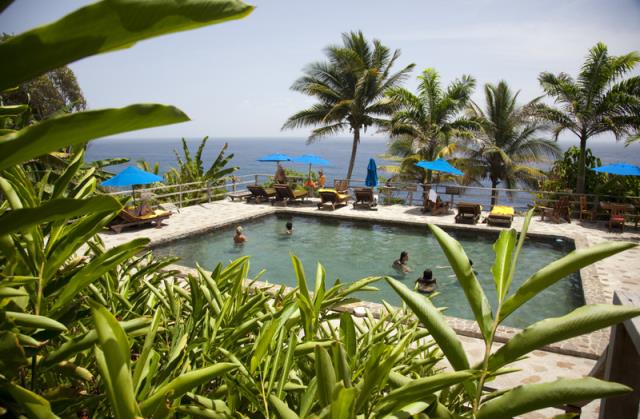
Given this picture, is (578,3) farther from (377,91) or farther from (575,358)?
(575,358)

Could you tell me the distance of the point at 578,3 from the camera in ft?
49.7

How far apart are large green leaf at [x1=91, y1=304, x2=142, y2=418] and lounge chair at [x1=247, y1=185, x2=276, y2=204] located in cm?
1714

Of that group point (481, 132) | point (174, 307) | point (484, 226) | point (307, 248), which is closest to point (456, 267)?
point (174, 307)

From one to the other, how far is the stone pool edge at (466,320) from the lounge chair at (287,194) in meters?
1.04

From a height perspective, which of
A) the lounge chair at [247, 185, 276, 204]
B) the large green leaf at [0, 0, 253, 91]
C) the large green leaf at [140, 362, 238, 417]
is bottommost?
the lounge chair at [247, 185, 276, 204]

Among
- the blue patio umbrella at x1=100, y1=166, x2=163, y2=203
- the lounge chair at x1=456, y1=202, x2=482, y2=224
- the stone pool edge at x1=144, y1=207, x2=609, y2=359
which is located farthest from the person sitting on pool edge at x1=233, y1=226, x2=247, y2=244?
the lounge chair at x1=456, y1=202, x2=482, y2=224

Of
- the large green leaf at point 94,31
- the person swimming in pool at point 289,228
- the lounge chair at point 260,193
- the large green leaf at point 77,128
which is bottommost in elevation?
the person swimming in pool at point 289,228

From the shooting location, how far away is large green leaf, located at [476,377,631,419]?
831mm

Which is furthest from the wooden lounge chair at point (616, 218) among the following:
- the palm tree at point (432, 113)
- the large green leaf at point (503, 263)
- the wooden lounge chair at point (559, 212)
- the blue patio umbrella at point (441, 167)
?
the large green leaf at point (503, 263)

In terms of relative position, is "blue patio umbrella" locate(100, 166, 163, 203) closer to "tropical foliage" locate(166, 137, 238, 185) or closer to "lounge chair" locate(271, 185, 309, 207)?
"tropical foliage" locate(166, 137, 238, 185)

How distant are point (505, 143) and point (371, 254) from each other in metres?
16.5

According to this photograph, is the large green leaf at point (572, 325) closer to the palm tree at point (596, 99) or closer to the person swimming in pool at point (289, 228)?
the person swimming in pool at point (289, 228)

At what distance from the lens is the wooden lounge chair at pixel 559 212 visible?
1502cm

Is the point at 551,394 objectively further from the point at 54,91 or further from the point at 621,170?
the point at 54,91
